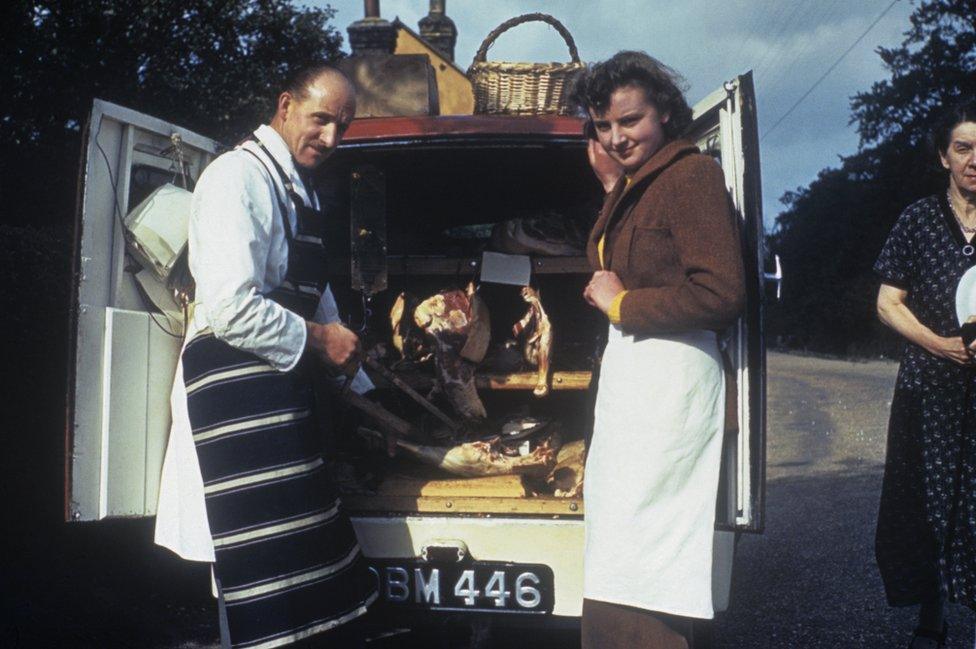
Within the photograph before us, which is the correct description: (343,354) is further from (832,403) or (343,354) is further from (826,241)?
(826,241)

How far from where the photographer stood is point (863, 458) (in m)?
9.81

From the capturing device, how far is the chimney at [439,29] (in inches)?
705

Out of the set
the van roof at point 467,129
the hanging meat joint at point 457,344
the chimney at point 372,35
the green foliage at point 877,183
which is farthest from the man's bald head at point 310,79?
the green foliage at point 877,183

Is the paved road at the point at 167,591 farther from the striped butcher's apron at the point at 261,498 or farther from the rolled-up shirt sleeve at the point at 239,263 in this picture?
the rolled-up shirt sleeve at the point at 239,263

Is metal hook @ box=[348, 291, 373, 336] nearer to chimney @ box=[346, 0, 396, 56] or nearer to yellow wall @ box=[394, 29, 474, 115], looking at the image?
yellow wall @ box=[394, 29, 474, 115]

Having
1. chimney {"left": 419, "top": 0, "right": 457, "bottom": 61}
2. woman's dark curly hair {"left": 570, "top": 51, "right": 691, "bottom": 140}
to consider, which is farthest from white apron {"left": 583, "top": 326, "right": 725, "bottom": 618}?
chimney {"left": 419, "top": 0, "right": 457, "bottom": 61}

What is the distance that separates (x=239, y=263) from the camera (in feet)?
8.80

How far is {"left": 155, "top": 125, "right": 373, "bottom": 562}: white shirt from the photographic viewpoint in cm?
269

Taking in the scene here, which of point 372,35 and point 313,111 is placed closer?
point 313,111

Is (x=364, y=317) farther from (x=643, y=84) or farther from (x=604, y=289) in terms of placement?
(x=643, y=84)

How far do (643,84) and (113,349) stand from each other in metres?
1.87

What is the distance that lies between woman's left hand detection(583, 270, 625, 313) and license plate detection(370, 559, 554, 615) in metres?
1.03

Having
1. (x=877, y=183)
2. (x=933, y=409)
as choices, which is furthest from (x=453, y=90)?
(x=877, y=183)

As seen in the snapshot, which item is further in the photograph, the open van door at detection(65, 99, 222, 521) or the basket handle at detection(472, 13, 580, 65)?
the basket handle at detection(472, 13, 580, 65)
